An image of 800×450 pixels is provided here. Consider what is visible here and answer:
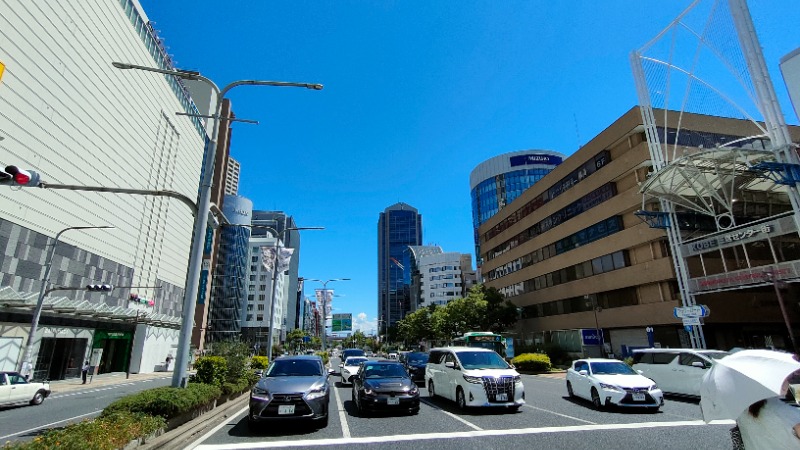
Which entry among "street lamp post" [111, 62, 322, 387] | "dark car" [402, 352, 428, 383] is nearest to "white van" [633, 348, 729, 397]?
"dark car" [402, 352, 428, 383]

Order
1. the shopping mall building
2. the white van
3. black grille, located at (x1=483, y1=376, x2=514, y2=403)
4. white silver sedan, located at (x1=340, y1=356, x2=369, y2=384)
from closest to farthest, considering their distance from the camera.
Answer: black grille, located at (x1=483, y1=376, x2=514, y2=403), the white van, white silver sedan, located at (x1=340, y1=356, x2=369, y2=384), the shopping mall building

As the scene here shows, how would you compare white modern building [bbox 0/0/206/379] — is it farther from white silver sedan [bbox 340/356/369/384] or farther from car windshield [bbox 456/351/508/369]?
car windshield [bbox 456/351/508/369]

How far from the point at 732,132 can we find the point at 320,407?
43605mm

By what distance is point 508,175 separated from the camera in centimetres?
11169

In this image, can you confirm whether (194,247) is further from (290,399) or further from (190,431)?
(290,399)

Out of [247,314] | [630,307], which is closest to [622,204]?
[630,307]

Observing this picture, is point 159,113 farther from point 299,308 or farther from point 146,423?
point 299,308

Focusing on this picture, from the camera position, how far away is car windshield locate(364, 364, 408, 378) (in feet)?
40.0

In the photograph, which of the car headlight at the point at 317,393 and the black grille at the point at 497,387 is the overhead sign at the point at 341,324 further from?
the car headlight at the point at 317,393

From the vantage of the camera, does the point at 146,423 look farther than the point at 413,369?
No

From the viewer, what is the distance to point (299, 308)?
16938 cm

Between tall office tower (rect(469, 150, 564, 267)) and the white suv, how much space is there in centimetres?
9757

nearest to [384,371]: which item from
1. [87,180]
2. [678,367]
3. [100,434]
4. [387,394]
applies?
[387,394]

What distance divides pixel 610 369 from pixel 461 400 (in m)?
5.37
